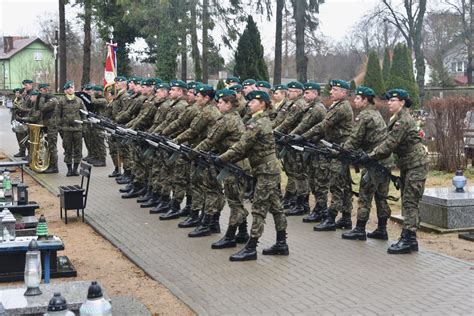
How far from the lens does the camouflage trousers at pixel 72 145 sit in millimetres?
17408

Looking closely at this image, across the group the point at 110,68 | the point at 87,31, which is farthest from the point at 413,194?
the point at 87,31

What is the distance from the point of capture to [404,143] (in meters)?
9.50

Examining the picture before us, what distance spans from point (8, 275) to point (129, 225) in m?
3.41

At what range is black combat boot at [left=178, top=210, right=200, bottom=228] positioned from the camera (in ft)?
37.1

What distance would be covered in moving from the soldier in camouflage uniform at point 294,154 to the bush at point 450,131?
622 cm

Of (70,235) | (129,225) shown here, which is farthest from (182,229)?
(70,235)

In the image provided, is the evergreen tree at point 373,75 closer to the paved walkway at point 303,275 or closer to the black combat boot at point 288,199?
the black combat boot at point 288,199

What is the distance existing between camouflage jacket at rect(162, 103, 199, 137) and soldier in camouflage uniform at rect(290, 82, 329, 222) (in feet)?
5.37

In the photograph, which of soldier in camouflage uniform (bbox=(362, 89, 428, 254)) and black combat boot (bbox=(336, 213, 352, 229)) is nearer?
soldier in camouflage uniform (bbox=(362, 89, 428, 254))

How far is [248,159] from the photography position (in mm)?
9516

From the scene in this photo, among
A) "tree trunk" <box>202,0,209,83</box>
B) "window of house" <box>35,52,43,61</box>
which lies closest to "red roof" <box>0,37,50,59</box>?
"window of house" <box>35,52,43,61</box>

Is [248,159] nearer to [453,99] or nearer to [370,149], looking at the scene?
[370,149]

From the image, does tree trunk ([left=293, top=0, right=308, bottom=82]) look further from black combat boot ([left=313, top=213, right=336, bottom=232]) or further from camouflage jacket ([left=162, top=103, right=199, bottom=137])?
black combat boot ([left=313, top=213, right=336, bottom=232])

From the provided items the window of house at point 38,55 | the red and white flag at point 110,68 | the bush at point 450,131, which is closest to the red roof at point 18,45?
the window of house at point 38,55
